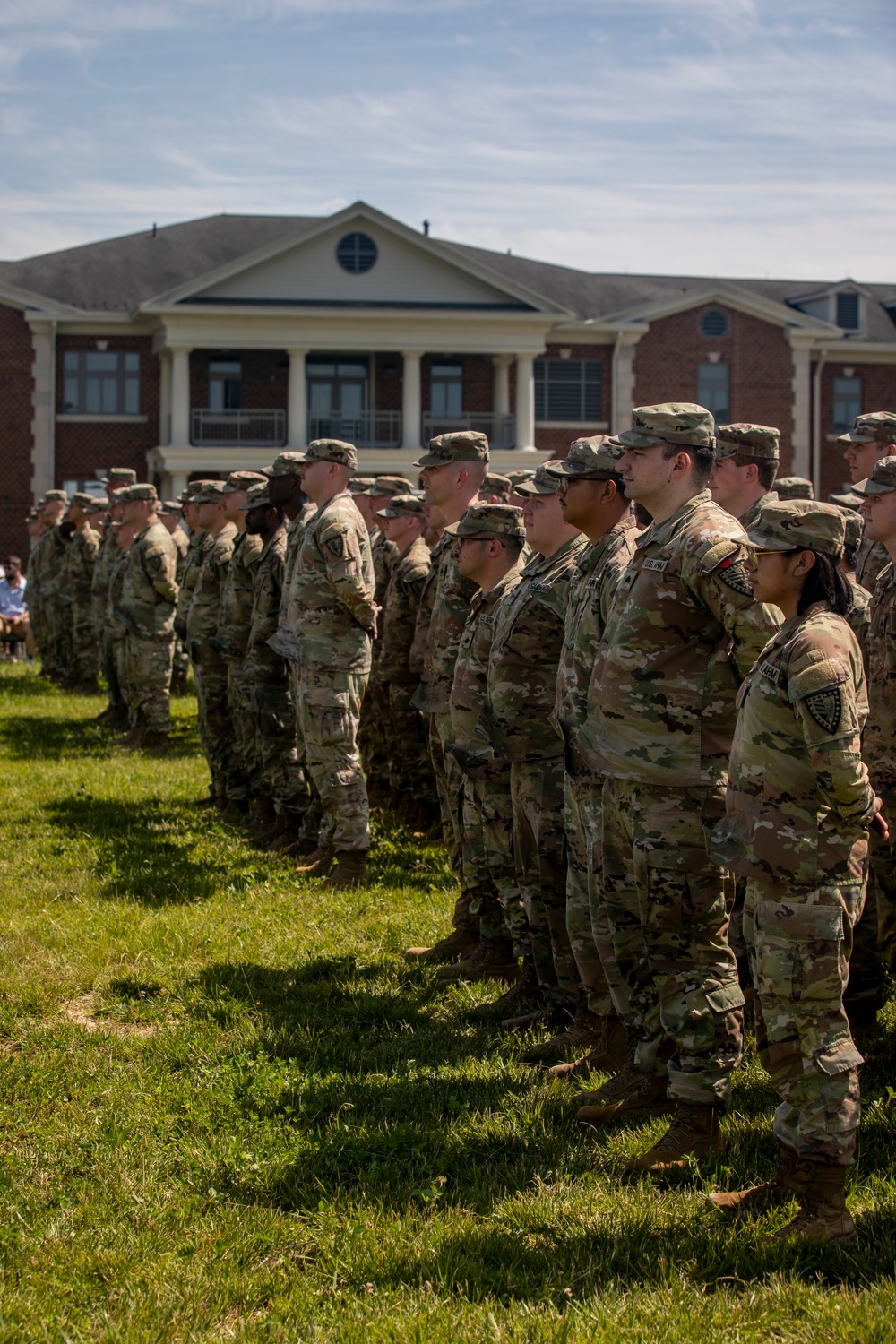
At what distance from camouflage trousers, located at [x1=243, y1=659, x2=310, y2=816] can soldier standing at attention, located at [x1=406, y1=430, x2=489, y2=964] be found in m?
1.92

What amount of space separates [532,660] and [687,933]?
1.73 m

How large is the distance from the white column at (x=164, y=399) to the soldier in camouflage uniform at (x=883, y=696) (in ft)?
109

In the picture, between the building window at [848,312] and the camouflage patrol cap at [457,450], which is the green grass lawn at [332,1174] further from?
the building window at [848,312]

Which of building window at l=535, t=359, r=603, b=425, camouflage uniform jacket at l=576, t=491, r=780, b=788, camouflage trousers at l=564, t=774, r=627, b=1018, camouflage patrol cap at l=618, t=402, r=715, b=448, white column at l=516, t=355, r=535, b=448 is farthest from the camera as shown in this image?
building window at l=535, t=359, r=603, b=425

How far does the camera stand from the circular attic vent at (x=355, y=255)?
3822 cm

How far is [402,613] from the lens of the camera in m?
10.9

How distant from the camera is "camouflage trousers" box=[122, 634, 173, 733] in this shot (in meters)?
14.1

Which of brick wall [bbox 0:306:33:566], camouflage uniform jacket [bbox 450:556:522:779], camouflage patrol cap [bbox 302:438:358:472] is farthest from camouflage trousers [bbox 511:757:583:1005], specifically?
brick wall [bbox 0:306:33:566]

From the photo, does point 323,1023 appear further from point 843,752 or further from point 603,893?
point 843,752

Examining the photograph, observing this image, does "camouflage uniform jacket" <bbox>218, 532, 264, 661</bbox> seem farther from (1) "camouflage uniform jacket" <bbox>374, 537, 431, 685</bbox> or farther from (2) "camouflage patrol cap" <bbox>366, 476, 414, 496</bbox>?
(2) "camouflage patrol cap" <bbox>366, 476, 414, 496</bbox>

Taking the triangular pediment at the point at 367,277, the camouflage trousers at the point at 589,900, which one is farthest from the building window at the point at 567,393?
the camouflage trousers at the point at 589,900

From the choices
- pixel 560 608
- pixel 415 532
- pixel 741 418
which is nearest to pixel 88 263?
pixel 741 418

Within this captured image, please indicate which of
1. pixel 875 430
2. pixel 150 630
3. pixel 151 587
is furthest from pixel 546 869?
pixel 151 587

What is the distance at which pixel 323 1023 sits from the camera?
6.40 metres
